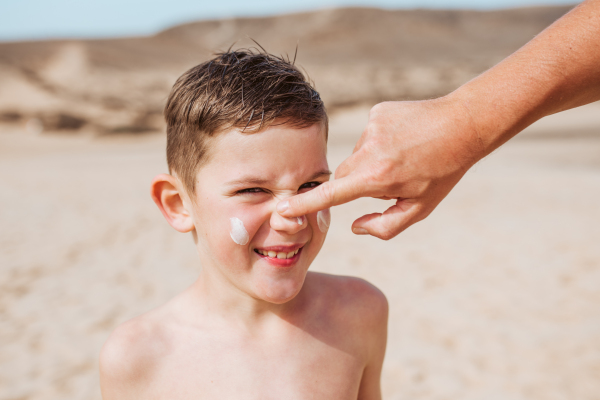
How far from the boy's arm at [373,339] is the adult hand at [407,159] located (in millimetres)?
569

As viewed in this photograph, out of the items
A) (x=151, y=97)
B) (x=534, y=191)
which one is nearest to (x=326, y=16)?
(x=151, y=97)

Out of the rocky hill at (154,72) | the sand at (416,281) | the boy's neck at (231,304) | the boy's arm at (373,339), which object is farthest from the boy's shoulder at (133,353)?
the sand at (416,281)

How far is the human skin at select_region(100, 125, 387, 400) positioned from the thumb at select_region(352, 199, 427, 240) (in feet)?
0.57

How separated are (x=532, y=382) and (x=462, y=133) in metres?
3.18

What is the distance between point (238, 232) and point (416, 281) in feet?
15.0

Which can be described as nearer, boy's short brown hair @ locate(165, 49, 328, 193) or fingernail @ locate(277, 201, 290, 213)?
fingernail @ locate(277, 201, 290, 213)

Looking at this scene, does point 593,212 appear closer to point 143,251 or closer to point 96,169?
point 143,251

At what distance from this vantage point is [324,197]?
1.31 m

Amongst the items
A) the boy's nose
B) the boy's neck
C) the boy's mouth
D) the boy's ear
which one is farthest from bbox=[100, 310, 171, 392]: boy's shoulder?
the boy's nose

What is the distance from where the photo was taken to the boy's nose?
1390mm

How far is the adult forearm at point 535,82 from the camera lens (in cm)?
139

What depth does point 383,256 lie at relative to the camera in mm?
6391

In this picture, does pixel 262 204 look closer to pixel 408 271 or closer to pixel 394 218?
pixel 394 218

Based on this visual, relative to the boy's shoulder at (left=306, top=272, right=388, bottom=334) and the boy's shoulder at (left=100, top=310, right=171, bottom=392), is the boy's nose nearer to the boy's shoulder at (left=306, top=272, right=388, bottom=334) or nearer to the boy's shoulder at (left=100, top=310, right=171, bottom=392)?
the boy's shoulder at (left=306, top=272, right=388, bottom=334)
